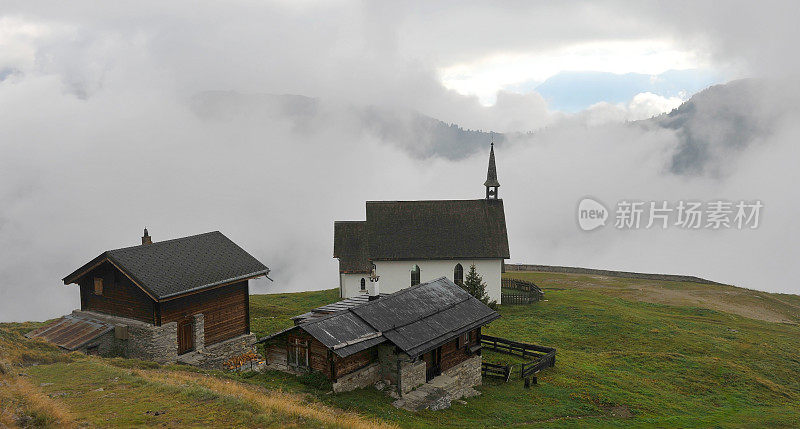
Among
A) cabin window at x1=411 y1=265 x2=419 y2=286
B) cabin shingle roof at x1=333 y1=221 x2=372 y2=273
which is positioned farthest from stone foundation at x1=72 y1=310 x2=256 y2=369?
cabin window at x1=411 y1=265 x2=419 y2=286

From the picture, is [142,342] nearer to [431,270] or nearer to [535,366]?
[535,366]

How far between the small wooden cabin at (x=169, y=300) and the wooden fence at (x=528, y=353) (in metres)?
17.1

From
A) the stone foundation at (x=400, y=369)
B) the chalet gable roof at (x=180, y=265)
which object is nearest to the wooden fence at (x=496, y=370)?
the stone foundation at (x=400, y=369)

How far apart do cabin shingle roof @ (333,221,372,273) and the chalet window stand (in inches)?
1055

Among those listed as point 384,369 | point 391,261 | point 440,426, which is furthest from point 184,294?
point 391,261

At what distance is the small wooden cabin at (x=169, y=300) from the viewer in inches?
1175

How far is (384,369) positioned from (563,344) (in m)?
21.3

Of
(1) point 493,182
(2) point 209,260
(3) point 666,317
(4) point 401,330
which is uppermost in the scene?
(1) point 493,182

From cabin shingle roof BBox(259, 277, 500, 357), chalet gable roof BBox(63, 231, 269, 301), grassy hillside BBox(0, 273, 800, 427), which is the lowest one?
grassy hillside BBox(0, 273, 800, 427)

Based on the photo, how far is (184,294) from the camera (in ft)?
99.6

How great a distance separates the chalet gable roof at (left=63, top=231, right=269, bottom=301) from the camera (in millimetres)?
29844

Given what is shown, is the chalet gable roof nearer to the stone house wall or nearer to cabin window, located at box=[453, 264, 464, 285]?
the stone house wall

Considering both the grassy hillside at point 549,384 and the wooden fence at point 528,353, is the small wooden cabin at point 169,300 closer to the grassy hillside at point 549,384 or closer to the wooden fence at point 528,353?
the grassy hillside at point 549,384

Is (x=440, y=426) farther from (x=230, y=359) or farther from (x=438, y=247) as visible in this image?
(x=438, y=247)
